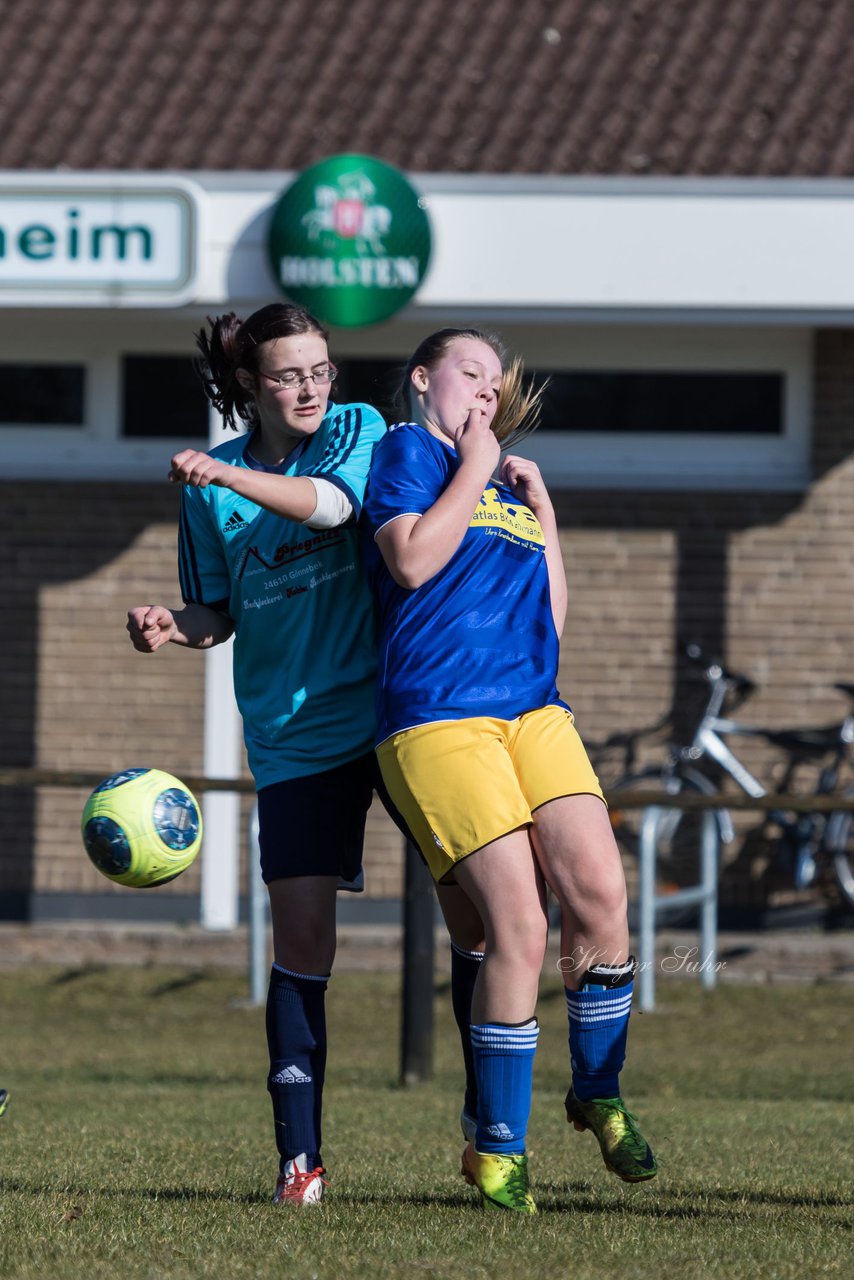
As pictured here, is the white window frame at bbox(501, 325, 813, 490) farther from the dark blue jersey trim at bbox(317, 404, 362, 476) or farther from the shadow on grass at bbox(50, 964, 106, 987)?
the dark blue jersey trim at bbox(317, 404, 362, 476)

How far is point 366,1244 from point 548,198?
8.35 m

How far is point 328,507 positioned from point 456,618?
388mm

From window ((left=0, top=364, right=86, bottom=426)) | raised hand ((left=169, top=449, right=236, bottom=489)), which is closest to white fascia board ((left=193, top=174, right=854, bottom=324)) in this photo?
window ((left=0, top=364, right=86, bottom=426))

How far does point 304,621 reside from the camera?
4391mm

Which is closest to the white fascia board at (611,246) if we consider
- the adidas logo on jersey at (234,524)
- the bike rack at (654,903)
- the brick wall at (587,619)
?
the brick wall at (587,619)

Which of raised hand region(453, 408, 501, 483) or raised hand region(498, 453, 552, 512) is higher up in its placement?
raised hand region(453, 408, 501, 483)

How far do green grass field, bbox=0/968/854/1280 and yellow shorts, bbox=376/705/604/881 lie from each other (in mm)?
833

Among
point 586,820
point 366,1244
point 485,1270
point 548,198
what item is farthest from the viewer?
point 548,198

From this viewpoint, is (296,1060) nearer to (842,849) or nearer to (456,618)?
(456,618)

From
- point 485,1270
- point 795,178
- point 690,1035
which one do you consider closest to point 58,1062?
point 690,1035

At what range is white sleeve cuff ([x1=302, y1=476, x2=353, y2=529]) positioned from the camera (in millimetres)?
4184

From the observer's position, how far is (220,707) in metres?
11.6

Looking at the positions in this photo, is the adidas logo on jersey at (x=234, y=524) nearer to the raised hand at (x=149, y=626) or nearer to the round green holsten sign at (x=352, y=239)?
the raised hand at (x=149, y=626)

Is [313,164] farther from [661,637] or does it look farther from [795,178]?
[661,637]
